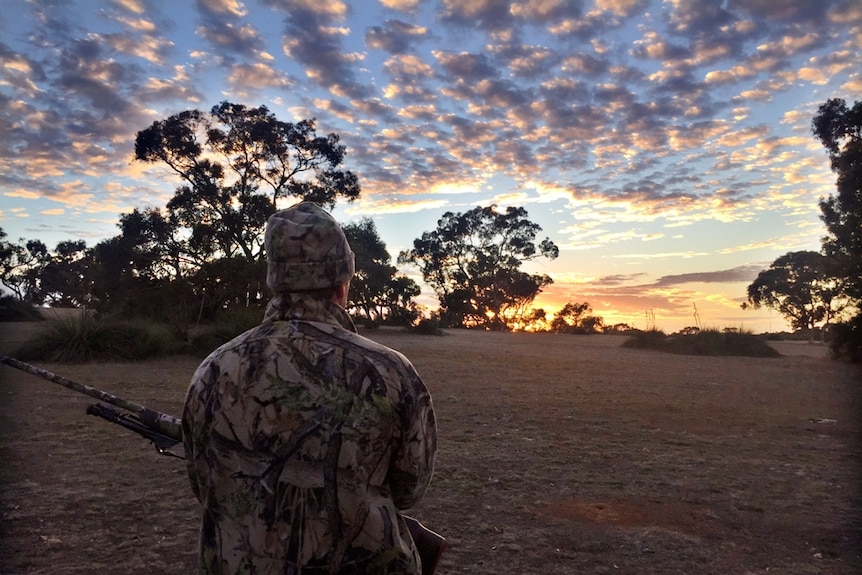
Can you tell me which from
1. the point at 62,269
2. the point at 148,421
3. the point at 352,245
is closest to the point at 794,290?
the point at 352,245

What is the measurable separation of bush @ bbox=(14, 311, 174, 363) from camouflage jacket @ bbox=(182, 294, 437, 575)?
12726 millimetres

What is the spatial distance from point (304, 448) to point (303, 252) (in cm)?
56

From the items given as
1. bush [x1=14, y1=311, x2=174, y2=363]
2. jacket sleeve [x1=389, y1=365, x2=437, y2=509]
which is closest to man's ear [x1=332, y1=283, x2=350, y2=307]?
jacket sleeve [x1=389, y1=365, x2=437, y2=509]

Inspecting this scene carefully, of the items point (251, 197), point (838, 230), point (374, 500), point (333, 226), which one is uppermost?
point (251, 197)

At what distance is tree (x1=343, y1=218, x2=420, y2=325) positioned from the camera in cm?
2862

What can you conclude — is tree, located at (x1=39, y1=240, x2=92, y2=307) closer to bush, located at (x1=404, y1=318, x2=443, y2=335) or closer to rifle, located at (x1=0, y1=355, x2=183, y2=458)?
bush, located at (x1=404, y1=318, x2=443, y2=335)

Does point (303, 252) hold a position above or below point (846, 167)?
below

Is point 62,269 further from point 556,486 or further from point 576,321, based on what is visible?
point 556,486

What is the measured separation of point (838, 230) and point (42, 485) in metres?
21.1

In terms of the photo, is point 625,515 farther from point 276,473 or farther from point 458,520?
point 276,473

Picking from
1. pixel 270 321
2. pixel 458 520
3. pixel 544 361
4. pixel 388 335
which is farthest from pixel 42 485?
pixel 388 335

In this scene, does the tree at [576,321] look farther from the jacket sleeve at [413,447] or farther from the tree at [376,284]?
the jacket sleeve at [413,447]

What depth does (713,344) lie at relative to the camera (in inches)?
834

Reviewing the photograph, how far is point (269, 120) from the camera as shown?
1030 inches
